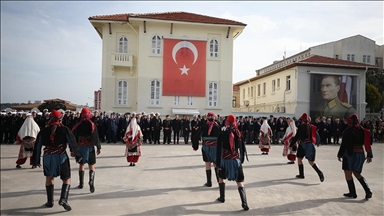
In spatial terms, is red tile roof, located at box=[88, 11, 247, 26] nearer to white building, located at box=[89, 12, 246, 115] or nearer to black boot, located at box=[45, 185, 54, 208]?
white building, located at box=[89, 12, 246, 115]

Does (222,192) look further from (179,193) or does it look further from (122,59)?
(122,59)

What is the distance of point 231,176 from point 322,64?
26119 mm

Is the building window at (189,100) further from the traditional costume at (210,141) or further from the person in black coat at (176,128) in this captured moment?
the traditional costume at (210,141)

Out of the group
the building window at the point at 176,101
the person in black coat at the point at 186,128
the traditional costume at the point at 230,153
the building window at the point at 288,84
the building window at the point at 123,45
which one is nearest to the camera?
the traditional costume at the point at 230,153

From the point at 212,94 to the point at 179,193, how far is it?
72.5 ft

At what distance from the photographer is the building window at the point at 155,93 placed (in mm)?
28562

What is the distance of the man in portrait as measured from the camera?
27844 mm

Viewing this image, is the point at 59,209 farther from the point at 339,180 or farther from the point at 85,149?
the point at 339,180

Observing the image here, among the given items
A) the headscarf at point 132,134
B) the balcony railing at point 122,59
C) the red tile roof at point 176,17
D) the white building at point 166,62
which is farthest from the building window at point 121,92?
the headscarf at point 132,134

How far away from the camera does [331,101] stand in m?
29.8

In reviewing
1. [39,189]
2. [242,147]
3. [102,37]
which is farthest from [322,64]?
[39,189]

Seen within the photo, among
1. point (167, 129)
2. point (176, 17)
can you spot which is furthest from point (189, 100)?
point (167, 129)

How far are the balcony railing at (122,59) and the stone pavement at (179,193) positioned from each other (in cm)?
1792

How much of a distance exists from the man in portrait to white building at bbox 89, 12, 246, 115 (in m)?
9.10
